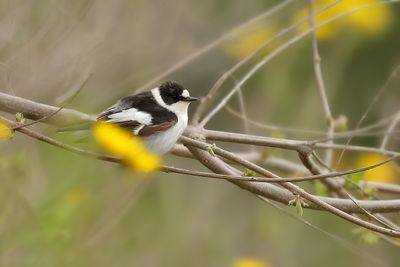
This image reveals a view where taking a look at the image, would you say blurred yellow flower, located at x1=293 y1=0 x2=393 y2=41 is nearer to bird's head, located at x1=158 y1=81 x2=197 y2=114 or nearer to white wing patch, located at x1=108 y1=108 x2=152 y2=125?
bird's head, located at x1=158 y1=81 x2=197 y2=114

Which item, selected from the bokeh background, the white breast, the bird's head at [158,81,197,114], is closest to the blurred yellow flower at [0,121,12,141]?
the bokeh background

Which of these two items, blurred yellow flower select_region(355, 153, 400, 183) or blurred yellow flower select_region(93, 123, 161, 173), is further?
blurred yellow flower select_region(355, 153, 400, 183)

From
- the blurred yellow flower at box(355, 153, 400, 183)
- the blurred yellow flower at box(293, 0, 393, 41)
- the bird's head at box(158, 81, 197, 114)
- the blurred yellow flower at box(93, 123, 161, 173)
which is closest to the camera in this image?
the blurred yellow flower at box(93, 123, 161, 173)

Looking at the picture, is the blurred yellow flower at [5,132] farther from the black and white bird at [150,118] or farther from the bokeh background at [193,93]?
the black and white bird at [150,118]

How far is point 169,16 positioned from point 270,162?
1119mm

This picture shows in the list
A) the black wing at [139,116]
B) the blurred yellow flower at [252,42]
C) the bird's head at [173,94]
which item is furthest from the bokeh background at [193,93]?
the bird's head at [173,94]

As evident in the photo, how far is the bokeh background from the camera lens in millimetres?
3410

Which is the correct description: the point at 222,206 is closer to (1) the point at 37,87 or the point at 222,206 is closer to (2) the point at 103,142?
(1) the point at 37,87

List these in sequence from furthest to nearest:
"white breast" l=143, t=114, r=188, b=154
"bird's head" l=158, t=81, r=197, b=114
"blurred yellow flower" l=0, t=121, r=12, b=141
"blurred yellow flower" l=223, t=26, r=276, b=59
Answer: "blurred yellow flower" l=223, t=26, r=276, b=59
"bird's head" l=158, t=81, r=197, b=114
"white breast" l=143, t=114, r=188, b=154
"blurred yellow flower" l=0, t=121, r=12, b=141

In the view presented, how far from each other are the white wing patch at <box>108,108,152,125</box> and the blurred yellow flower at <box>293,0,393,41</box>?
3.25 meters

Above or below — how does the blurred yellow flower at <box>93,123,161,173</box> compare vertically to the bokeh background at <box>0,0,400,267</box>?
below

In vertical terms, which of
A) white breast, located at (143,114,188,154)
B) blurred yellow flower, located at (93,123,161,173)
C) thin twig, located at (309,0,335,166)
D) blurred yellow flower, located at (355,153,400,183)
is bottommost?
blurred yellow flower, located at (93,123,161,173)

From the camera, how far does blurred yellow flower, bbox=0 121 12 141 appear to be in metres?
3.12

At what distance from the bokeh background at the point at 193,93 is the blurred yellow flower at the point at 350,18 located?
2 cm
